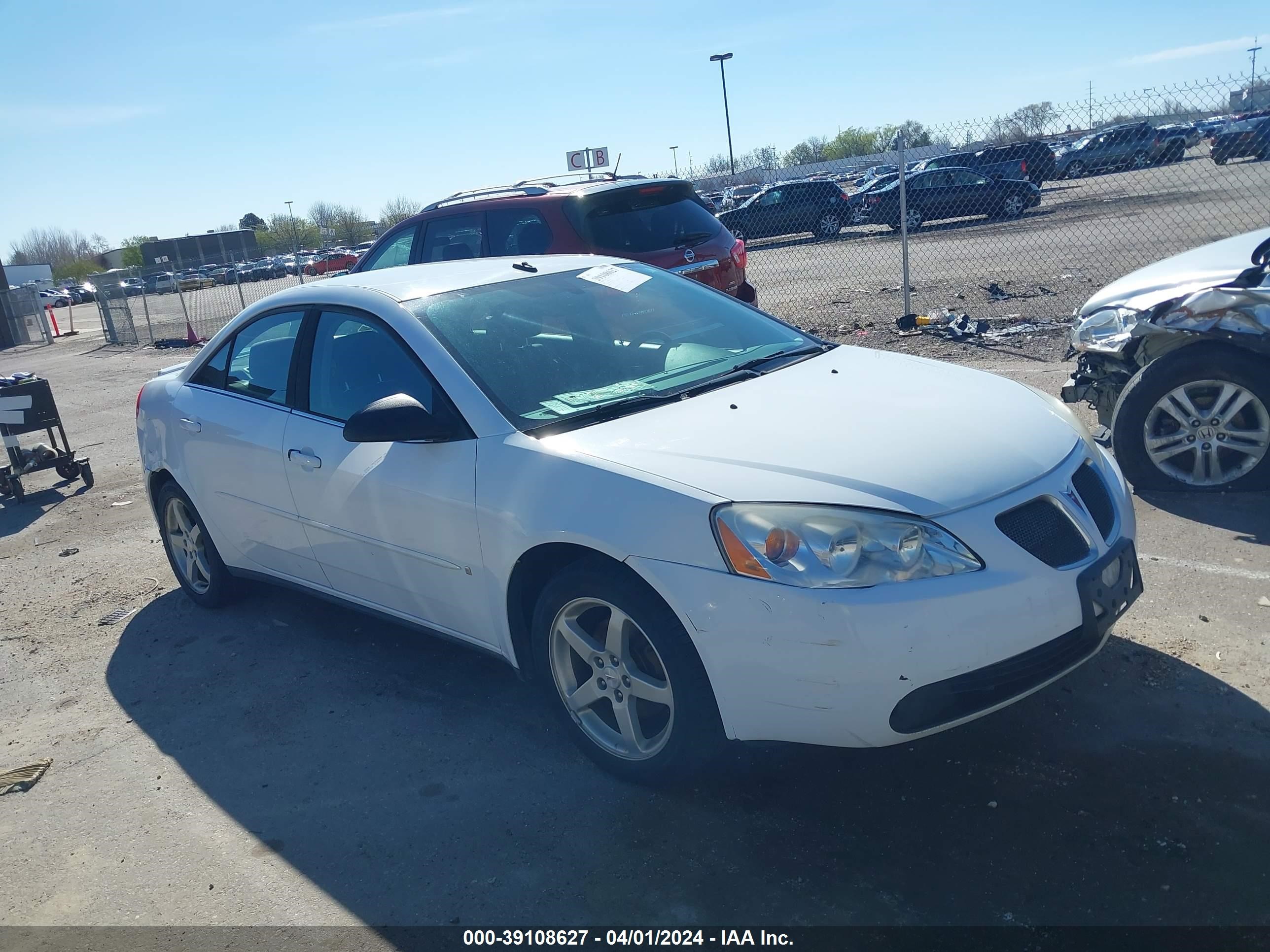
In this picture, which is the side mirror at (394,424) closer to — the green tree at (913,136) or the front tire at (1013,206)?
the green tree at (913,136)

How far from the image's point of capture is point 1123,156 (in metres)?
23.9

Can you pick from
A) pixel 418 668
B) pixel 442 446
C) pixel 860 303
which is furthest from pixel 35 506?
pixel 860 303

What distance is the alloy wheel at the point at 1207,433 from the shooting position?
16.9ft

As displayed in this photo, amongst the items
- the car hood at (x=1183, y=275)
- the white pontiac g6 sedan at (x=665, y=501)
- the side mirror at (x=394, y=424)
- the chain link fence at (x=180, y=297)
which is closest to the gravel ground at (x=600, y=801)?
the white pontiac g6 sedan at (x=665, y=501)

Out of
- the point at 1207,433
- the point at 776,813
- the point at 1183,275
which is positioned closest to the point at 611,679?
the point at 776,813

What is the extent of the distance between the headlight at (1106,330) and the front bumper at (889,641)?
318 cm

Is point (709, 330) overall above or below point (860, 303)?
above

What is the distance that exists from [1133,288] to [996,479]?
3.47 metres

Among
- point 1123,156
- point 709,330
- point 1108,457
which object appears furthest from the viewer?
point 1123,156

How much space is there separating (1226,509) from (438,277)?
4.00 m

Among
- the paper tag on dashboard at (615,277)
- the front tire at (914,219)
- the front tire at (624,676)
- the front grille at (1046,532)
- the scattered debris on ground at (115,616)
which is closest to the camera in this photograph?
the front grille at (1046,532)

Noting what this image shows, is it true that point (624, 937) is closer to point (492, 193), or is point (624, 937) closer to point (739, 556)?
point (739, 556)

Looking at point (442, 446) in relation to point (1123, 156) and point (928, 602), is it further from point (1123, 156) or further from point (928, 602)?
point (1123, 156)

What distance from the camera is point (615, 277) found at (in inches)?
182
